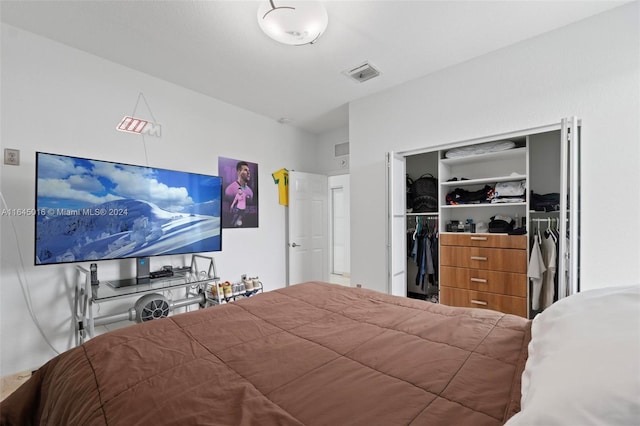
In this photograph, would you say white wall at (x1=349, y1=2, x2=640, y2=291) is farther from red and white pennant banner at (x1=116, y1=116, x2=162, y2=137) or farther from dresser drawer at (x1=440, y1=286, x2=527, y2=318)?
red and white pennant banner at (x1=116, y1=116, x2=162, y2=137)

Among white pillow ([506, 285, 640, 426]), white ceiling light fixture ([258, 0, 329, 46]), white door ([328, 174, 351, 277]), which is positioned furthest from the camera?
white door ([328, 174, 351, 277])

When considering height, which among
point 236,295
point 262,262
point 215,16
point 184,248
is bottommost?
point 236,295

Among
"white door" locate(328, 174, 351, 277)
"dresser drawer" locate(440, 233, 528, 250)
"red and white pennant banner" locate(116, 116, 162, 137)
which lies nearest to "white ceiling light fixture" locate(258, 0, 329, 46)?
"red and white pennant banner" locate(116, 116, 162, 137)

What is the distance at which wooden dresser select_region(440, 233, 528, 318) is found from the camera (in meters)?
2.60

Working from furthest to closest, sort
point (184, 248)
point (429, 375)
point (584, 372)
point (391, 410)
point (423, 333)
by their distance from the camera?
point (184, 248) < point (423, 333) < point (429, 375) < point (391, 410) < point (584, 372)

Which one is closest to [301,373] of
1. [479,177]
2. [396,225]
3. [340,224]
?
[396,225]

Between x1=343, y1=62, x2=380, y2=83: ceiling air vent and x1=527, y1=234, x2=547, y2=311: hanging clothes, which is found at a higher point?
x1=343, y1=62, x2=380, y2=83: ceiling air vent

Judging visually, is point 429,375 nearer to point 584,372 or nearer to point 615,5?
point 584,372

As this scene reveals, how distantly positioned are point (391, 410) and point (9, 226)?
9.66 feet

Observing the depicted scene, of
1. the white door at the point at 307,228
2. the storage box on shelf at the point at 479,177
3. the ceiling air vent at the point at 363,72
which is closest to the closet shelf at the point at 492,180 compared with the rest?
the storage box on shelf at the point at 479,177

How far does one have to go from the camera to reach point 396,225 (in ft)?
9.68

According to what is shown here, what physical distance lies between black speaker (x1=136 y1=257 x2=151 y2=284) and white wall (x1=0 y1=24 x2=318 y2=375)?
191mm

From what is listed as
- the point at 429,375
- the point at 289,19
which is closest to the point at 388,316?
the point at 429,375

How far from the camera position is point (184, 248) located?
279 cm
